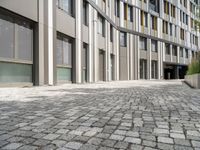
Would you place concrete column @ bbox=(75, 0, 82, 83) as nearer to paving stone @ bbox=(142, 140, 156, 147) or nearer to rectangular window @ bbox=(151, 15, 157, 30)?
paving stone @ bbox=(142, 140, 156, 147)

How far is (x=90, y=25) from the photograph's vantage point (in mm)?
19516

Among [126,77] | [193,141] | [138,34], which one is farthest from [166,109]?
[138,34]

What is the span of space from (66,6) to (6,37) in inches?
252

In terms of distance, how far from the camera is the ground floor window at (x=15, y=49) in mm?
10320

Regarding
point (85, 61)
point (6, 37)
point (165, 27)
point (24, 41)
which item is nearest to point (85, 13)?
point (85, 61)

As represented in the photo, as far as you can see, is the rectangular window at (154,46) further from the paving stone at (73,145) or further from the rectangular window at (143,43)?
the paving stone at (73,145)

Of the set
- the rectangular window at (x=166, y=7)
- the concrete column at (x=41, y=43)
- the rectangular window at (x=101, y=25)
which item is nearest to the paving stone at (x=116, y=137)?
the concrete column at (x=41, y=43)

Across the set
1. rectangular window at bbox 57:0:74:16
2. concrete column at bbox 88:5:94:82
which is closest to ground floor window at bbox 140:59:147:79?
concrete column at bbox 88:5:94:82

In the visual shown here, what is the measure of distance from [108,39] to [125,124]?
→ 21384 millimetres

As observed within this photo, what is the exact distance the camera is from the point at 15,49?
1095 cm

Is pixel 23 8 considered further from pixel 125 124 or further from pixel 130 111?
pixel 125 124

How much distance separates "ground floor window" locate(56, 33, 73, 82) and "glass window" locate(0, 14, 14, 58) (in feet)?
13.2

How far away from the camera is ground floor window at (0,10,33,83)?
1032 cm

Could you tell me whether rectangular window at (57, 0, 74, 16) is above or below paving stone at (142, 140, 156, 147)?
above
